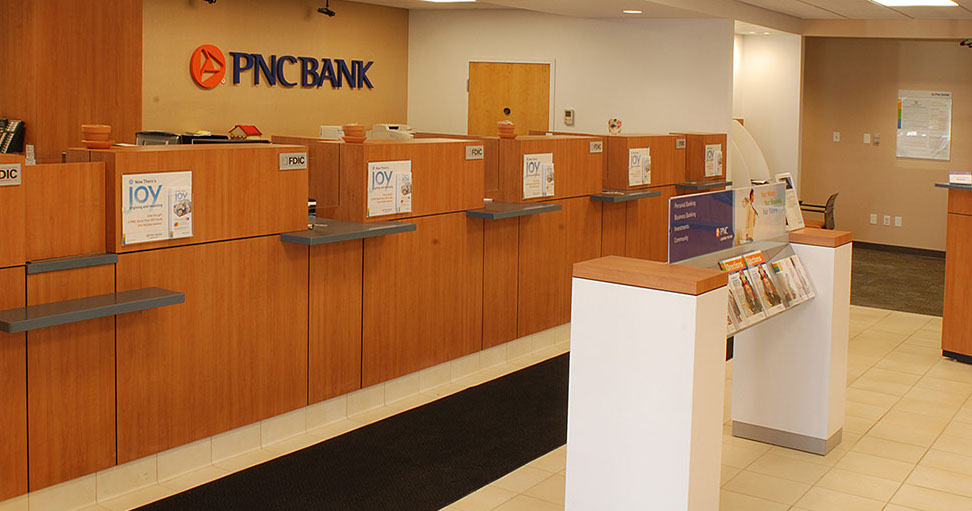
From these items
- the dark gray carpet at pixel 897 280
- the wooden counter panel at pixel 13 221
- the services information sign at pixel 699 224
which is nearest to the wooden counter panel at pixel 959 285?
the dark gray carpet at pixel 897 280

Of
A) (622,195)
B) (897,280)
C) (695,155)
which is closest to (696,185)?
(695,155)

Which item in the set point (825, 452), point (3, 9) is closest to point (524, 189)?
point (825, 452)

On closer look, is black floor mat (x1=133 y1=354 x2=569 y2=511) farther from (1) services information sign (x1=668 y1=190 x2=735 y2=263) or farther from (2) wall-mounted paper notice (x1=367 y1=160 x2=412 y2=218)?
(1) services information sign (x1=668 y1=190 x2=735 y2=263)

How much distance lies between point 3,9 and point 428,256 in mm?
3361

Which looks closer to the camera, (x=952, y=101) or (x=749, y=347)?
(x=749, y=347)

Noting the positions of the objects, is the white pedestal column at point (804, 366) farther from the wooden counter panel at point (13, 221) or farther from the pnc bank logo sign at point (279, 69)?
the pnc bank logo sign at point (279, 69)

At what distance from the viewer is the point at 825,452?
15.6ft

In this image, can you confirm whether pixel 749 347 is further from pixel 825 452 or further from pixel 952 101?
pixel 952 101

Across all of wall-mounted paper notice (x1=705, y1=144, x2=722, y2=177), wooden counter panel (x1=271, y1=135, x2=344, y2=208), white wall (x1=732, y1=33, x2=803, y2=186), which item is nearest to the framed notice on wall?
white wall (x1=732, y1=33, x2=803, y2=186)

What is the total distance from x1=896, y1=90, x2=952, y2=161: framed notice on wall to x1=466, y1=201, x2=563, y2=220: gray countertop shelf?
7.12 meters

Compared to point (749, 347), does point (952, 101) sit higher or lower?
higher

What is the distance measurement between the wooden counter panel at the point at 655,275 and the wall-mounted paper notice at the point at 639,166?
3990 millimetres

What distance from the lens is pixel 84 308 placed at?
140 inches

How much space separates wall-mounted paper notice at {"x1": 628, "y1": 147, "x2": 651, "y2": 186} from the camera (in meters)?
7.44
